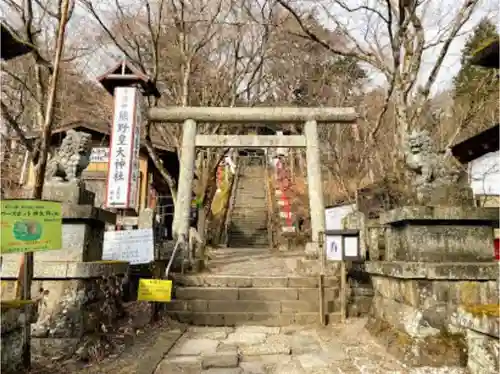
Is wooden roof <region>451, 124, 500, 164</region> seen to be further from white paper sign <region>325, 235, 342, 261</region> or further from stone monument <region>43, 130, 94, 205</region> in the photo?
stone monument <region>43, 130, 94, 205</region>

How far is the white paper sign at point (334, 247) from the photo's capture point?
6637 millimetres

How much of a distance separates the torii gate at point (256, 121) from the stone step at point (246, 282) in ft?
9.03

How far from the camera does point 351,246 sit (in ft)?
21.6

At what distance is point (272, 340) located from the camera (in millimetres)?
5793

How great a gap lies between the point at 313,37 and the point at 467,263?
5815 millimetres

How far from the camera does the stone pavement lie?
4453 millimetres

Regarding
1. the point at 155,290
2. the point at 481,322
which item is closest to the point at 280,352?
the point at 155,290

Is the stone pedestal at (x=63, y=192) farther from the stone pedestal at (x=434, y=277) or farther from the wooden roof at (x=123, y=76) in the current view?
the wooden roof at (x=123, y=76)

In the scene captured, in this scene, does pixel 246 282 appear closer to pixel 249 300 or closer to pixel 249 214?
pixel 249 300

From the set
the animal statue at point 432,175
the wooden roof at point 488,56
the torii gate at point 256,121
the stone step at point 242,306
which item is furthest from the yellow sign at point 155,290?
the wooden roof at point 488,56

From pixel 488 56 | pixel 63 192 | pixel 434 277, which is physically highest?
pixel 488 56

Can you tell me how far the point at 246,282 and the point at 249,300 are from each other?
1.33 ft

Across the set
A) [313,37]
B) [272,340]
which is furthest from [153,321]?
[313,37]

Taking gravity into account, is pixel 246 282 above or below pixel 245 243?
below
